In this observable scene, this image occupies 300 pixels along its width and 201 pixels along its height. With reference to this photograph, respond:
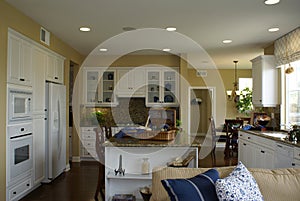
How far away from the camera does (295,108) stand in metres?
4.95

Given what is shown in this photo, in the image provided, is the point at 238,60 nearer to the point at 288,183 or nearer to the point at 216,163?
the point at 216,163

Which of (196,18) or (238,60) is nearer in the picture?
(196,18)

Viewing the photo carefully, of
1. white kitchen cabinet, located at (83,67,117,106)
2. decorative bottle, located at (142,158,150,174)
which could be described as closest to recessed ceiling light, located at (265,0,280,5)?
decorative bottle, located at (142,158,150,174)

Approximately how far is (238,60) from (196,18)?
4278mm

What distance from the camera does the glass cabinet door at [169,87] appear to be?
7.16 meters

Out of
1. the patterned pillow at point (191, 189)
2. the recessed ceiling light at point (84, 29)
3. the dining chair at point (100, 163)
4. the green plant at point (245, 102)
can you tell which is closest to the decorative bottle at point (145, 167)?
the dining chair at point (100, 163)

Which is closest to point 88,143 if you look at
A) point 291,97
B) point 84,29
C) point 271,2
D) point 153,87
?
point 153,87

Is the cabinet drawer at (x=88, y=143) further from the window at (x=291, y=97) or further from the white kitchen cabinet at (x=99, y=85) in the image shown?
the window at (x=291, y=97)

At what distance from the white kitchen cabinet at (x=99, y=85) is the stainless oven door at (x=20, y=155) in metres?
3.05

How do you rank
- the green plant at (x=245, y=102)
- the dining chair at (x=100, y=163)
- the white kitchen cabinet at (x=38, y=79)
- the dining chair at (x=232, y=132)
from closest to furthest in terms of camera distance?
the dining chair at (x=100, y=163)
the white kitchen cabinet at (x=38, y=79)
the dining chair at (x=232, y=132)
the green plant at (x=245, y=102)

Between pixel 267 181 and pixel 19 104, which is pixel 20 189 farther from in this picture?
pixel 267 181

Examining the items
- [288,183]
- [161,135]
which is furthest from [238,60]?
[288,183]

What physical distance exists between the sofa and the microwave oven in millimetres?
2415

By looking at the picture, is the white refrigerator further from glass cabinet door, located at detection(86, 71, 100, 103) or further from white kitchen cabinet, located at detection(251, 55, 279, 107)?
white kitchen cabinet, located at detection(251, 55, 279, 107)
